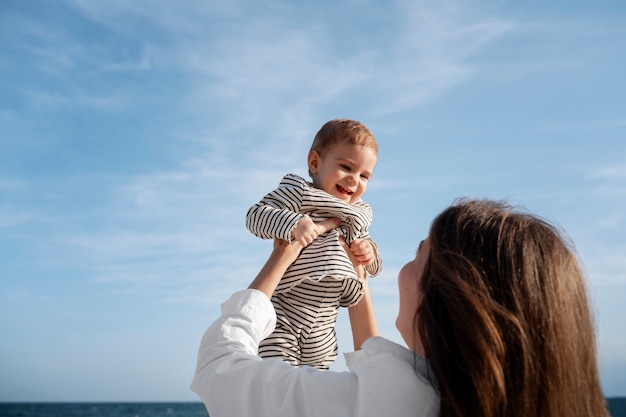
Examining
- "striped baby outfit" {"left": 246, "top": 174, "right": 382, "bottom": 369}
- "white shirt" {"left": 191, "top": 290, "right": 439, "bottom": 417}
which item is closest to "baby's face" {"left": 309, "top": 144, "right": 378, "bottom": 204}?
"striped baby outfit" {"left": 246, "top": 174, "right": 382, "bottom": 369}

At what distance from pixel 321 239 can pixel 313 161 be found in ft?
1.86

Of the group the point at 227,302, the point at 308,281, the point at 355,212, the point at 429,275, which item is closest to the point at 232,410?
the point at 227,302

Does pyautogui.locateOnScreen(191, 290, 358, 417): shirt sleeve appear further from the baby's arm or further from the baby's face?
the baby's face

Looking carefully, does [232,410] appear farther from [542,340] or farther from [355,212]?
[355,212]

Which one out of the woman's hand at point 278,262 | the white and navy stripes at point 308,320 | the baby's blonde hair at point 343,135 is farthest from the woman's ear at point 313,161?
the white and navy stripes at point 308,320

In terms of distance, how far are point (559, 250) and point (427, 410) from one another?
0.59 m

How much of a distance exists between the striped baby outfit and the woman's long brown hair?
4.51 feet

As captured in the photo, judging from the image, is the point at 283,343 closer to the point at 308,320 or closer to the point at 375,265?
the point at 308,320

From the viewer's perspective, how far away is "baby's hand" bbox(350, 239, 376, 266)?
352cm

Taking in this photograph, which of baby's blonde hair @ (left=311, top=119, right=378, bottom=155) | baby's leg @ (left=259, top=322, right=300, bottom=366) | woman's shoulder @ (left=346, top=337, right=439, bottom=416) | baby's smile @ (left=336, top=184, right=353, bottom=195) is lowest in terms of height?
woman's shoulder @ (left=346, top=337, right=439, bottom=416)

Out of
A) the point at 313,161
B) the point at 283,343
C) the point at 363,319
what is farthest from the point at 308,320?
the point at 313,161

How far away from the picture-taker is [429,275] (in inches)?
75.7

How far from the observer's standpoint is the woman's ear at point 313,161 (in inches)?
148

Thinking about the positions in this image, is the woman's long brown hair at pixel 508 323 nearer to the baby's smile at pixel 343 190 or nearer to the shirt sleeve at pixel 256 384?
the shirt sleeve at pixel 256 384
